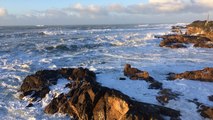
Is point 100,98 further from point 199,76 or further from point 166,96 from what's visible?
point 199,76

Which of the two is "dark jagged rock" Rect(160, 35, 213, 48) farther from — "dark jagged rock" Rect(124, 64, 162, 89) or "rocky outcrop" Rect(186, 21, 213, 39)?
"dark jagged rock" Rect(124, 64, 162, 89)

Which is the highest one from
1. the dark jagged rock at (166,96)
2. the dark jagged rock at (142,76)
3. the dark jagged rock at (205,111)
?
the dark jagged rock at (142,76)

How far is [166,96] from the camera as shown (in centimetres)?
1655

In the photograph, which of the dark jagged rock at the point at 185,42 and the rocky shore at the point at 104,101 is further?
the dark jagged rock at the point at 185,42

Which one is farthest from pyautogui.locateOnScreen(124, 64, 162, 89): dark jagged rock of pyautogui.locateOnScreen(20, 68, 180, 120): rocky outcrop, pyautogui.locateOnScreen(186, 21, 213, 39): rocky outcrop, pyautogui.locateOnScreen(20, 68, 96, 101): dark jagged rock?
pyautogui.locateOnScreen(186, 21, 213, 39): rocky outcrop

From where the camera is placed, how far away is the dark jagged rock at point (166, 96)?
52.7 ft

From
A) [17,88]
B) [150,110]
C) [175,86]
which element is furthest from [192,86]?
[17,88]

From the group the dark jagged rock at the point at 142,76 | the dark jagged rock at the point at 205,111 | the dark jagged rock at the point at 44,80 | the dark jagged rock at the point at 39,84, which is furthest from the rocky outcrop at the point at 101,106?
the dark jagged rock at the point at 142,76

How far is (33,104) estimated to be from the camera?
58.5ft

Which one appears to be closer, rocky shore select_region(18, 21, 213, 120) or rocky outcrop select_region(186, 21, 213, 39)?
rocky shore select_region(18, 21, 213, 120)

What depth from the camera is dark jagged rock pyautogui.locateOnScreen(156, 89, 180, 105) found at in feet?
52.7

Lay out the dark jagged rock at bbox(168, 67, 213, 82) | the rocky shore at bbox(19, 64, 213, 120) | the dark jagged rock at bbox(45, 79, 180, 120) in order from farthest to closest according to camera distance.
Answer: the dark jagged rock at bbox(168, 67, 213, 82) → the rocky shore at bbox(19, 64, 213, 120) → the dark jagged rock at bbox(45, 79, 180, 120)

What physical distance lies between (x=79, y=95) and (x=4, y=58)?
2050 cm

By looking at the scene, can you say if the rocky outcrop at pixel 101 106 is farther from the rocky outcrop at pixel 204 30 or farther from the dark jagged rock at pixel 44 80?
the rocky outcrop at pixel 204 30
